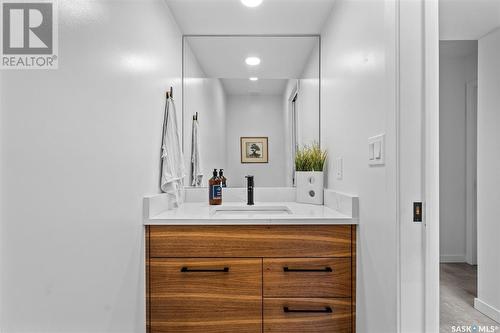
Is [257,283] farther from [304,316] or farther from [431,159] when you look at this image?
[431,159]

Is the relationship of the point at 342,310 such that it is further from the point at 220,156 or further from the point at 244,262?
the point at 220,156

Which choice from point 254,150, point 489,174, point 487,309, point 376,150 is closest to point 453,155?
point 489,174

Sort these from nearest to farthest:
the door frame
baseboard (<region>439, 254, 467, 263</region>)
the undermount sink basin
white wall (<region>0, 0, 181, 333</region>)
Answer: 1. white wall (<region>0, 0, 181, 333</region>)
2. the door frame
3. the undermount sink basin
4. baseboard (<region>439, 254, 467, 263</region>)

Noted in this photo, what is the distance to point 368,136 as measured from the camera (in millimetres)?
1403

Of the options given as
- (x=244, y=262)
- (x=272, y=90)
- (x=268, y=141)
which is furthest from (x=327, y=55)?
(x=244, y=262)

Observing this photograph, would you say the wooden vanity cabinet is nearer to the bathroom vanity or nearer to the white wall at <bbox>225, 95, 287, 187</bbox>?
the bathroom vanity

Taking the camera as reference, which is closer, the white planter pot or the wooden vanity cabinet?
the wooden vanity cabinet

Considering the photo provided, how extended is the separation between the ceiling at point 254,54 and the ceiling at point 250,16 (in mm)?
66

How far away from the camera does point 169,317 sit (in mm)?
1530

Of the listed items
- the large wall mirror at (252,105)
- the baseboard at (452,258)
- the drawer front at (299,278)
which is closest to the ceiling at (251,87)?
the large wall mirror at (252,105)

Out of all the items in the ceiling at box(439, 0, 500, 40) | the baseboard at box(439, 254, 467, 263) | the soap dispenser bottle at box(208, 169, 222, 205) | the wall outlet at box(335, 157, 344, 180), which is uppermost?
the ceiling at box(439, 0, 500, 40)

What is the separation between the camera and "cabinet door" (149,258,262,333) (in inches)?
59.9

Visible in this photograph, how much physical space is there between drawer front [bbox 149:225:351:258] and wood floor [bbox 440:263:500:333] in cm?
114

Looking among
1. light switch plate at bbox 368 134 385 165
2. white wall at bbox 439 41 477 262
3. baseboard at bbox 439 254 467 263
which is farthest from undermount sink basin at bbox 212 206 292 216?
baseboard at bbox 439 254 467 263
